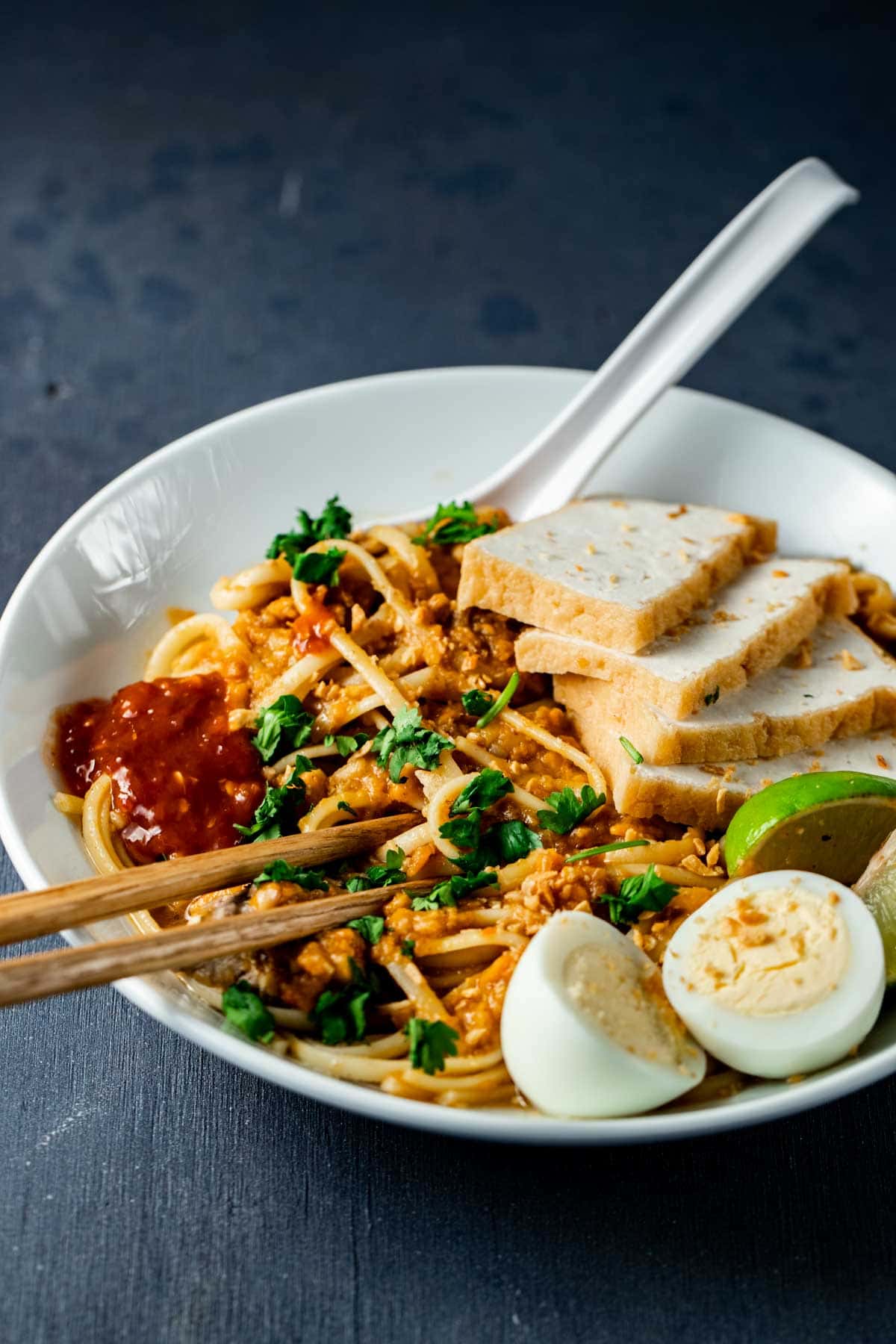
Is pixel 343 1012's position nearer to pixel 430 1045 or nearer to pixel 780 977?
pixel 430 1045

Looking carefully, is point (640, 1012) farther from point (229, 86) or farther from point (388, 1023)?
point (229, 86)

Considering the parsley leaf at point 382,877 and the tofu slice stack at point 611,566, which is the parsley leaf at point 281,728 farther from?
the tofu slice stack at point 611,566

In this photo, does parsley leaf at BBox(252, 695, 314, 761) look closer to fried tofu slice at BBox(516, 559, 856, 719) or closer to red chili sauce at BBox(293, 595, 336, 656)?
red chili sauce at BBox(293, 595, 336, 656)

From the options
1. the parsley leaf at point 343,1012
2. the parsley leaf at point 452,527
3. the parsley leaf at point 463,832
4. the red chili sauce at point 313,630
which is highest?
the parsley leaf at point 452,527

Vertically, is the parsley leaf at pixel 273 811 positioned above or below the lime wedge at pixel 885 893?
above

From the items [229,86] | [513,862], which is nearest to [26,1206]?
[513,862]

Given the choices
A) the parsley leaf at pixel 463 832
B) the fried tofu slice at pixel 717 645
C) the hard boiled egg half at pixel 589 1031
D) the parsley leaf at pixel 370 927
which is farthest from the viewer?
the fried tofu slice at pixel 717 645

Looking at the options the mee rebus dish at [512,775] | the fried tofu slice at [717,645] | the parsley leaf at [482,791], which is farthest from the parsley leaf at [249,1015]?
the fried tofu slice at [717,645]

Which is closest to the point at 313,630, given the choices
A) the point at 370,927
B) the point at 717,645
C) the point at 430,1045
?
the point at 370,927
